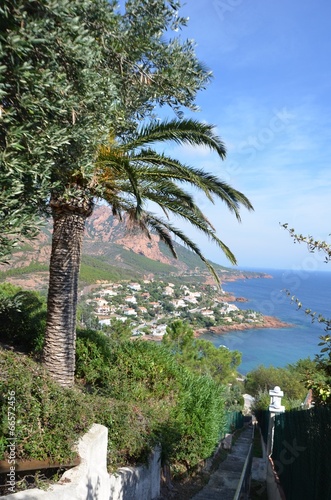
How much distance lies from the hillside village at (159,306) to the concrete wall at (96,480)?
6120cm

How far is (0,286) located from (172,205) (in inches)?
341

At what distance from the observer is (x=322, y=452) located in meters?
3.88

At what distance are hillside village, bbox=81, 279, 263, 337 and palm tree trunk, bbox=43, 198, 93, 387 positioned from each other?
6092 centimetres

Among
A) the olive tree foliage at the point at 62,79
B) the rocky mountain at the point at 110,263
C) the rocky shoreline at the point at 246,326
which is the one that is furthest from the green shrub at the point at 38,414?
the rocky shoreline at the point at 246,326

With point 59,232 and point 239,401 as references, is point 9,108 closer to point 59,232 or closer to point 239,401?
point 59,232

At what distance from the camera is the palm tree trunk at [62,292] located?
6.61 meters

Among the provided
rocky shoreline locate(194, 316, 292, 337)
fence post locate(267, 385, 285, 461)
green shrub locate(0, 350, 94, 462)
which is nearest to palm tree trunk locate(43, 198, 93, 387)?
green shrub locate(0, 350, 94, 462)

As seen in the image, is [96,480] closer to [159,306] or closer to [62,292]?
[62,292]

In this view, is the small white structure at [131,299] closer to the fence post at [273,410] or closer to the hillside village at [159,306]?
the hillside village at [159,306]

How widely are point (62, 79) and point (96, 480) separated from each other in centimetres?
473

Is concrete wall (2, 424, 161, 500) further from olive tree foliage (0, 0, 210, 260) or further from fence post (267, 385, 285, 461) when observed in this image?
fence post (267, 385, 285, 461)

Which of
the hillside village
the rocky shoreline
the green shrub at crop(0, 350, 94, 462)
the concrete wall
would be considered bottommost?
the rocky shoreline

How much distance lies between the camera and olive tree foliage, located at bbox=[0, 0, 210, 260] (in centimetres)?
307

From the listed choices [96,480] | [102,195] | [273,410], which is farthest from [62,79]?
[273,410]
